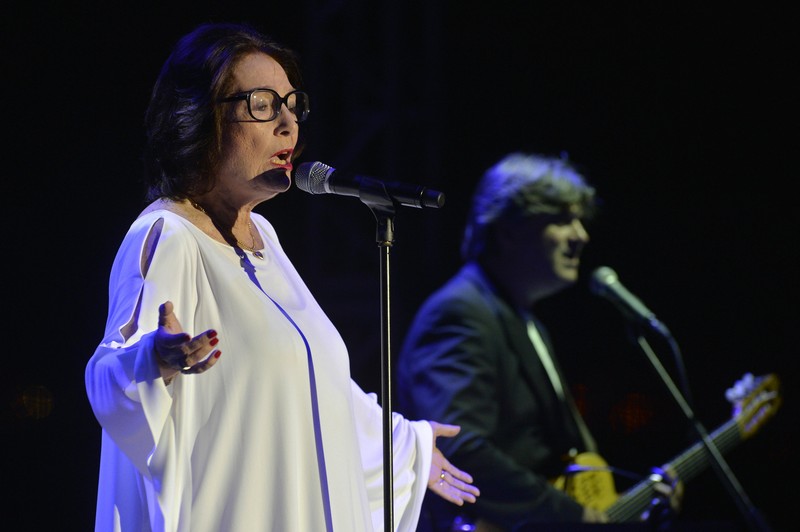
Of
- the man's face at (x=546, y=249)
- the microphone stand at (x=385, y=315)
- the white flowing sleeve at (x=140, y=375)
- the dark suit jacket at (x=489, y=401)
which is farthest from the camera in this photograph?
the man's face at (x=546, y=249)

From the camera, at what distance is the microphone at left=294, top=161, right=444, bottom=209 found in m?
1.91

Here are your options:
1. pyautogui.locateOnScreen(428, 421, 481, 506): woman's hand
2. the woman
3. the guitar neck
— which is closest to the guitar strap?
the guitar neck

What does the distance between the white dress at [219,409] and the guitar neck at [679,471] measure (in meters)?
2.10

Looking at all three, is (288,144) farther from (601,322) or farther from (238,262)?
(601,322)

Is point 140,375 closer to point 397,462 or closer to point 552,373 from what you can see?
point 397,462

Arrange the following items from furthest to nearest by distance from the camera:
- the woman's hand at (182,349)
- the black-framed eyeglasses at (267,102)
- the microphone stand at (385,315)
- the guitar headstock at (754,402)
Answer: the guitar headstock at (754,402) < the black-framed eyeglasses at (267,102) < the microphone stand at (385,315) < the woman's hand at (182,349)

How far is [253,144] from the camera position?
81.9 inches

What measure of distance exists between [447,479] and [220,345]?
2.60 ft

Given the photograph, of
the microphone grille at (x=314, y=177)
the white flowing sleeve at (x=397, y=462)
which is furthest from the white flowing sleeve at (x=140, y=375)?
the white flowing sleeve at (x=397, y=462)

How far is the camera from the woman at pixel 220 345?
5.74 ft

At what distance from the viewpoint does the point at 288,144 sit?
→ 214 centimetres

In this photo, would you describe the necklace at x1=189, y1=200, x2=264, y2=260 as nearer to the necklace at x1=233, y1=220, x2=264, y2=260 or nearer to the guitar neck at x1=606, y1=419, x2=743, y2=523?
the necklace at x1=233, y1=220, x2=264, y2=260

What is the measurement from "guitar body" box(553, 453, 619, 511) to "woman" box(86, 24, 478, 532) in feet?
6.43

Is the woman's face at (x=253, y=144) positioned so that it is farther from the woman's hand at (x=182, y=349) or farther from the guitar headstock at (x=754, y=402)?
the guitar headstock at (x=754, y=402)
